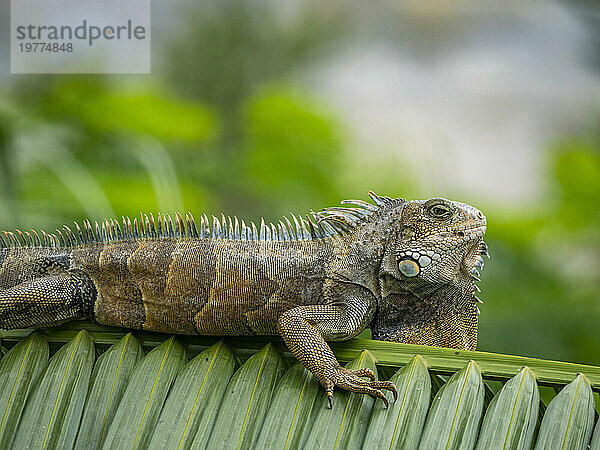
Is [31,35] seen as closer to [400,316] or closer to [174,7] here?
[174,7]

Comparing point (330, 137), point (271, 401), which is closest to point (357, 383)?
point (271, 401)

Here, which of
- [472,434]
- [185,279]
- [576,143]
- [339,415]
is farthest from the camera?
[576,143]

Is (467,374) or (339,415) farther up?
(467,374)

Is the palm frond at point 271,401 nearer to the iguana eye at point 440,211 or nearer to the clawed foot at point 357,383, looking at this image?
the clawed foot at point 357,383

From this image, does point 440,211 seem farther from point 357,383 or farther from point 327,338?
point 357,383

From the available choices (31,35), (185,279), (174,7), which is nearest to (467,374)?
(185,279)

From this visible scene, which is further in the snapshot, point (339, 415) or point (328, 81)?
point (328, 81)

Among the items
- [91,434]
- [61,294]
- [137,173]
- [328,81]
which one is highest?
[328,81]
